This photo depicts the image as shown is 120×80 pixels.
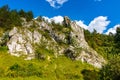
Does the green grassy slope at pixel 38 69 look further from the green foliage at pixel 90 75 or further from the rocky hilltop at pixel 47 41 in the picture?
the rocky hilltop at pixel 47 41

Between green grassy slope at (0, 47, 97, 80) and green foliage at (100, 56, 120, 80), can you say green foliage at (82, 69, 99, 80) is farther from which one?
green foliage at (100, 56, 120, 80)

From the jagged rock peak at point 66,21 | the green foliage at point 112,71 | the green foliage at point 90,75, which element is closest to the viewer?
the green foliage at point 112,71

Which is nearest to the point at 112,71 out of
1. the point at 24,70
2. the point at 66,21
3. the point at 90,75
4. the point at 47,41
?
the point at 90,75

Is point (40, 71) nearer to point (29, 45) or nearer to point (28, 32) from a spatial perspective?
point (29, 45)

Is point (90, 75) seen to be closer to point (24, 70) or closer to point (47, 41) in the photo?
point (24, 70)

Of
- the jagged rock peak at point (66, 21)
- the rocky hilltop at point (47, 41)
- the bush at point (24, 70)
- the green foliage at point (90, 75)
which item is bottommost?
the green foliage at point (90, 75)

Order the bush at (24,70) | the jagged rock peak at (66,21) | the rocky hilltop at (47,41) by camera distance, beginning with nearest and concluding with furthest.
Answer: the bush at (24,70) → the rocky hilltop at (47,41) → the jagged rock peak at (66,21)

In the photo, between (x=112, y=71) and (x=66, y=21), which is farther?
(x=66, y=21)

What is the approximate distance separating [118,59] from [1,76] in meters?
36.9

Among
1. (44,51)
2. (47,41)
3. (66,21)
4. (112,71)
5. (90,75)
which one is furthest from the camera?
(66,21)

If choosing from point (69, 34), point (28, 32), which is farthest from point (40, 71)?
point (69, 34)

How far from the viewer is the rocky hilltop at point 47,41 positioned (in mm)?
115450

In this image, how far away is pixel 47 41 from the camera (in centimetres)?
12925

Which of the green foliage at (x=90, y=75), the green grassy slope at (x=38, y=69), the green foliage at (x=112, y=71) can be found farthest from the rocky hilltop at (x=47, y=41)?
the green foliage at (x=112, y=71)
